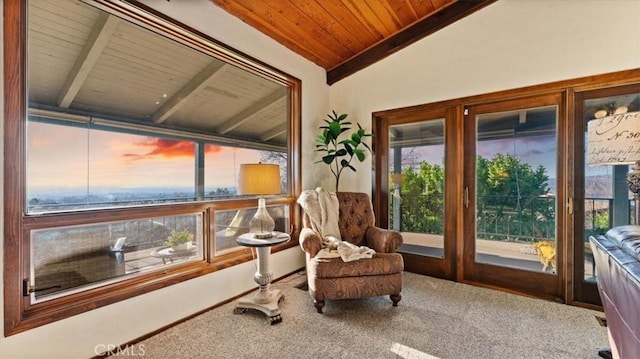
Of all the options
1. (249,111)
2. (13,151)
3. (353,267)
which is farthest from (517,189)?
(13,151)

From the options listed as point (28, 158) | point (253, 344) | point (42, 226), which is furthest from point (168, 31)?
point (253, 344)

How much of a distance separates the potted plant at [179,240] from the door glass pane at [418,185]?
245 centimetres

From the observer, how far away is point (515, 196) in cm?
301

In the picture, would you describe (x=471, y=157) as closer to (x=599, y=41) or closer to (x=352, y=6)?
(x=599, y=41)

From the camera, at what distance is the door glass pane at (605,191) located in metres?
2.49

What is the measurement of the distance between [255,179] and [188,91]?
1.12m

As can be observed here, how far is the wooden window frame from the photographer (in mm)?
1558

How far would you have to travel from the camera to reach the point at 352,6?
2914mm

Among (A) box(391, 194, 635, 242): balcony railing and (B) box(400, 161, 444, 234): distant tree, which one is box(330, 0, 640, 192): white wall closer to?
(B) box(400, 161, 444, 234): distant tree

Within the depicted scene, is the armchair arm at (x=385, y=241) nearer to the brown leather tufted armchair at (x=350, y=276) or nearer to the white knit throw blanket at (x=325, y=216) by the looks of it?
the brown leather tufted armchair at (x=350, y=276)

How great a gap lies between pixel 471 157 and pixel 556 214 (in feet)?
3.10

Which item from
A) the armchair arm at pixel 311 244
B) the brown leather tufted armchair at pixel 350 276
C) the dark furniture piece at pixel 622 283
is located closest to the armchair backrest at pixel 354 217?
the brown leather tufted armchair at pixel 350 276

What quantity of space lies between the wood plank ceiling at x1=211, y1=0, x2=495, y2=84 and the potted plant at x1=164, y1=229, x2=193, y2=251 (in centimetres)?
210

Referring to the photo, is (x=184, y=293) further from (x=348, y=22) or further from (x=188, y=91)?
(x=348, y=22)
